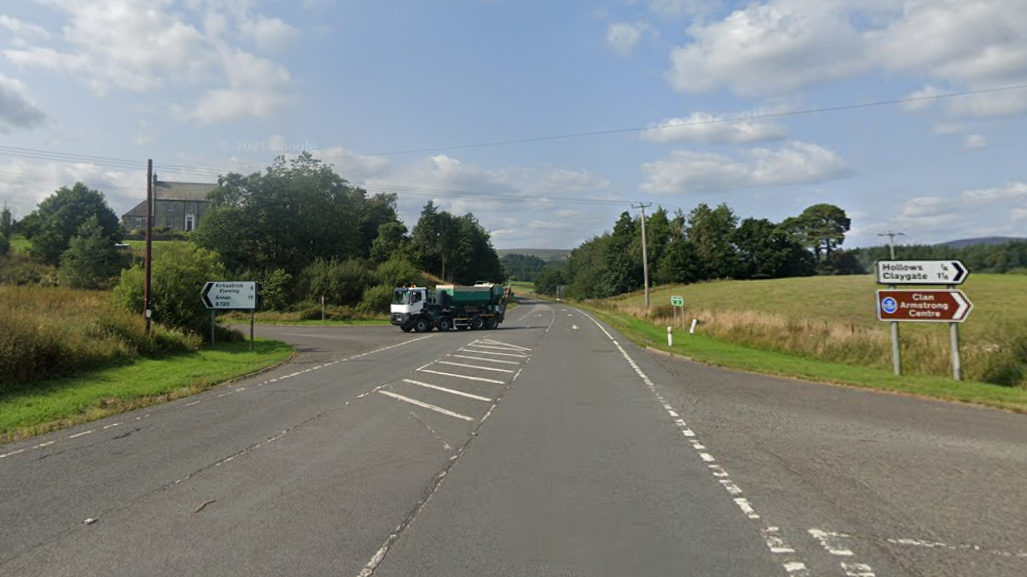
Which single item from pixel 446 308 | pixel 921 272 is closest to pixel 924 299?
pixel 921 272

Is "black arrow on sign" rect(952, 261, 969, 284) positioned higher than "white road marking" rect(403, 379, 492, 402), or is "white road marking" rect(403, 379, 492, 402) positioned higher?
"black arrow on sign" rect(952, 261, 969, 284)

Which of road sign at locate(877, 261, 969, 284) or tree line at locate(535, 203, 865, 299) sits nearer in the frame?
road sign at locate(877, 261, 969, 284)

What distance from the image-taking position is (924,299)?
17766mm

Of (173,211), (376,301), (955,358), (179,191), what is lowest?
(955,358)

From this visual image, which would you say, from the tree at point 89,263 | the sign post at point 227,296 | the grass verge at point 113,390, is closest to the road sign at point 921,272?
the grass verge at point 113,390

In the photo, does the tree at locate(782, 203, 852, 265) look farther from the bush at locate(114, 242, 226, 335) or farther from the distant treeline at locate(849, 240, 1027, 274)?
the bush at locate(114, 242, 226, 335)

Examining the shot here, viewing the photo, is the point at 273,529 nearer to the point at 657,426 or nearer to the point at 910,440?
the point at 657,426

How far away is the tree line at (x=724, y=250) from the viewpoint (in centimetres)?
10988

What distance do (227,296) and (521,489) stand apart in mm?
21413

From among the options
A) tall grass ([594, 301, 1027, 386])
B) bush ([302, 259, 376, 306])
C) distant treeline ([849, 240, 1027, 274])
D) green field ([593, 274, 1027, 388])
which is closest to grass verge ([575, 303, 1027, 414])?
tall grass ([594, 301, 1027, 386])

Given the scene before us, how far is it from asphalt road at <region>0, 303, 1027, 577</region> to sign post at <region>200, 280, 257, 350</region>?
508 inches

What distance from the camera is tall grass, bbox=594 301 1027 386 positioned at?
17297 mm

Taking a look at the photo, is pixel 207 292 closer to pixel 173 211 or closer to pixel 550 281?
pixel 173 211

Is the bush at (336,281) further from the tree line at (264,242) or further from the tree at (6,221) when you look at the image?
the tree at (6,221)
